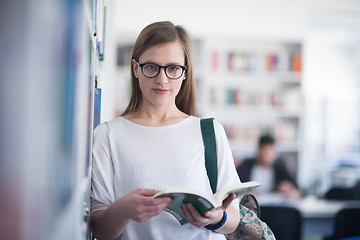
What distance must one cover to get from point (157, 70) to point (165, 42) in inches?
3.1

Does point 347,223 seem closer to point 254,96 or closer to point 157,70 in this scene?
point 157,70

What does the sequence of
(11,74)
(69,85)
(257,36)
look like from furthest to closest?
(257,36)
(69,85)
(11,74)

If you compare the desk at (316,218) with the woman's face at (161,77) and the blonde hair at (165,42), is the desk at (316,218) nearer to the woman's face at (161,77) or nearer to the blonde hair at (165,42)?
the blonde hair at (165,42)

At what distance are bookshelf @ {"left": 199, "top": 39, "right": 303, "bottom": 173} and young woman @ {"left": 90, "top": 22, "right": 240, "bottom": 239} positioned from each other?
11.7 feet

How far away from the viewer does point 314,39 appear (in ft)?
16.7

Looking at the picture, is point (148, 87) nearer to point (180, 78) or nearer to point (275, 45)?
point (180, 78)

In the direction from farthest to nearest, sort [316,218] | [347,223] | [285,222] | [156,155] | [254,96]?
1. [254,96]
2. [316,218]
3. [347,223]
4. [285,222]
5. [156,155]

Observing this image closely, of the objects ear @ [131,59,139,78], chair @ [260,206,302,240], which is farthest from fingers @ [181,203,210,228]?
chair @ [260,206,302,240]

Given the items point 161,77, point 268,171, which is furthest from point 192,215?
point 268,171

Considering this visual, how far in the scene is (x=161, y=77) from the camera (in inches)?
37.4

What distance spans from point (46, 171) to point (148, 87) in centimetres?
65

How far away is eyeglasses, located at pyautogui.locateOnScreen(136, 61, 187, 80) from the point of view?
3.17ft

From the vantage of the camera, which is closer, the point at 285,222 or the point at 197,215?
the point at 197,215

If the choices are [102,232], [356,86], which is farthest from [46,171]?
[356,86]
